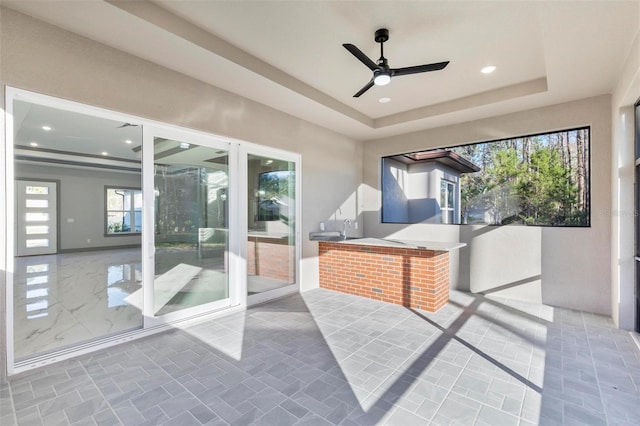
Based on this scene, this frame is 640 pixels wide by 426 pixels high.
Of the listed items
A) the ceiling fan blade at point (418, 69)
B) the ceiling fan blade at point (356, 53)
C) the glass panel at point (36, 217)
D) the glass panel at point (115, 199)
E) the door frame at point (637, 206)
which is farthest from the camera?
the glass panel at point (115, 199)

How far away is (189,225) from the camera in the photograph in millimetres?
3570

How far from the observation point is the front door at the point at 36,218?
852cm

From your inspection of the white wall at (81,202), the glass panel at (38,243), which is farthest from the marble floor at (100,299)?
the white wall at (81,202)

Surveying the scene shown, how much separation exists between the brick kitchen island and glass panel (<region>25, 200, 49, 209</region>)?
9104 millimetres

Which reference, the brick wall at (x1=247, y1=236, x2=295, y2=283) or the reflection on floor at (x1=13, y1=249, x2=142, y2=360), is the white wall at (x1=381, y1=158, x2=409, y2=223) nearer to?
the brick wall at (x1=247, y1=236, x2=295, y2=283)

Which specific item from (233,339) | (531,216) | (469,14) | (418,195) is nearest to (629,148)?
(531,216)

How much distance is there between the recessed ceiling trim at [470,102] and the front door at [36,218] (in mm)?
10003

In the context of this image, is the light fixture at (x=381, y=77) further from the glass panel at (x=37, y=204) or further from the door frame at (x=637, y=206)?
the glass panel at (x=37, y=204)

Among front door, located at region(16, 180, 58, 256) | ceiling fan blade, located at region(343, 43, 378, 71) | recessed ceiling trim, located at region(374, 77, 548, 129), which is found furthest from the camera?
front door, located at region(16, 180, 58, 256)

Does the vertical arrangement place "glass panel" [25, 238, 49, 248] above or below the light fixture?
below

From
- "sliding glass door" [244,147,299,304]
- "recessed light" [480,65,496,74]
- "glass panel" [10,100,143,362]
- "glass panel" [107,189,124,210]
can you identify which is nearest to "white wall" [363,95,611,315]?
"recessed light" [480,65,496,74]

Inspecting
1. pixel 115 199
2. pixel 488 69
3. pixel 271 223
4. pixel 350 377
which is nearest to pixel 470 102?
pixel 488 69

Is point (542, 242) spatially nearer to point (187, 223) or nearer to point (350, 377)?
point (350, 377)

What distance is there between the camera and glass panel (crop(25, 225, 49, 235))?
8652 millimetres
